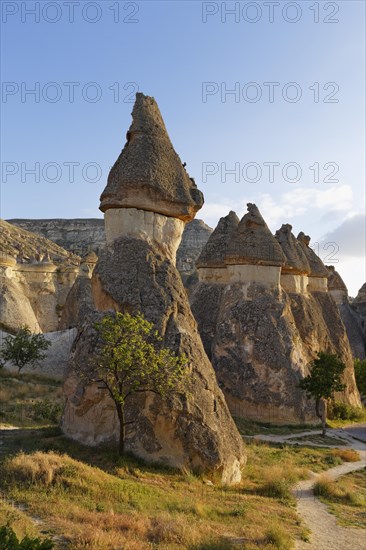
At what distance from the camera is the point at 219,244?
91.3ft

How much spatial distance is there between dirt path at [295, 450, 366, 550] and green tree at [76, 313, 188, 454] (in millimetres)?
3654

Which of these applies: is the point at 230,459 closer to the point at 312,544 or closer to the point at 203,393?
the point at 203,393

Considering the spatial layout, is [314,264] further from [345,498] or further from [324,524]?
[324,524]

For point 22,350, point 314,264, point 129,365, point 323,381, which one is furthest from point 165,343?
point 314,264

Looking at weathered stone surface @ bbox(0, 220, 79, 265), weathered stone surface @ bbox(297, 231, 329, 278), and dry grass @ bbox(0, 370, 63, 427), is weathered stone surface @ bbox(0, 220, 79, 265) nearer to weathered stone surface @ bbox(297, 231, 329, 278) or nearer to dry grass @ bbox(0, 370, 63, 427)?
dry grass @ bbox(0, 370, 63, 427)

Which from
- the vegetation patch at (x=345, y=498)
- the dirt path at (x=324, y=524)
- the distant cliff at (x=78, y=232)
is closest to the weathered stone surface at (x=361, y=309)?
the dirt path at (x=324, y=524)

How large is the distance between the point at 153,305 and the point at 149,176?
3422 mm

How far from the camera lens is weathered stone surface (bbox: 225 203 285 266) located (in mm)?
24000

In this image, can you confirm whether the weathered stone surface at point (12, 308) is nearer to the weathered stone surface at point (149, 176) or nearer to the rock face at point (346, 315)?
the weathered stone surface at point (149, 176)

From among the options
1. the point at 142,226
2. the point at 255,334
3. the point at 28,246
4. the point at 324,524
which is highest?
the point at 28,246

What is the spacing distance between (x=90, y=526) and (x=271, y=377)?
1632cm

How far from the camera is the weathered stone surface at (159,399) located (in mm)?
11633

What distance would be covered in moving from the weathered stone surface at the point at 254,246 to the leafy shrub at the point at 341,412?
7633mm

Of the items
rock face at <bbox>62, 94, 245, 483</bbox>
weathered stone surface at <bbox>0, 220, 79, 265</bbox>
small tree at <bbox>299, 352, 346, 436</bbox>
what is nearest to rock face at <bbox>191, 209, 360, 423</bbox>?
small tree at <bbox>299, 352, 346, 436</bbox>
